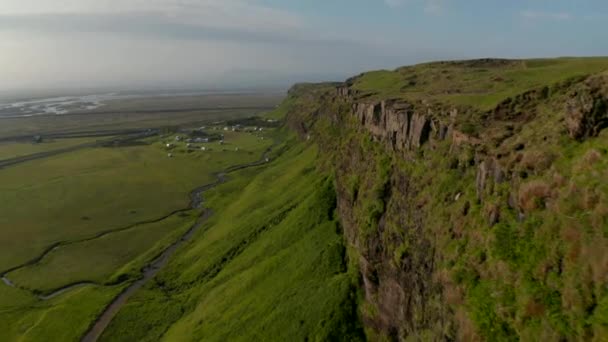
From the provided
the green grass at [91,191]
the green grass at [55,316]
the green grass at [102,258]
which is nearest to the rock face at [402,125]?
the green grass at [55,316]

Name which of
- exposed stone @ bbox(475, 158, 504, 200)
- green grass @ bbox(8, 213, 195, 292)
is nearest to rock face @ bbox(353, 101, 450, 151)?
exposed stone @ bbox(475, 158, 504, 200)

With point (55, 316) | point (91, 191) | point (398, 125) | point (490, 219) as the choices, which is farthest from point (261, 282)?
point (91, 191)

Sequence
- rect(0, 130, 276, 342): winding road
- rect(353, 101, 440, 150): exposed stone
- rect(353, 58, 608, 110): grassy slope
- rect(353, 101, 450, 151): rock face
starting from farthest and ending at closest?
1. rect(0, 130, 276, 342): winding road
2. rect(353, 58, 608, 110): grassy slope
3. rect(353, 101, 440, 150): exposed stone
4. rect(353, 101, 450, 151): rock face

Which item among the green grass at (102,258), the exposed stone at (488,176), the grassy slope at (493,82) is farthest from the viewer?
the green grass at (102,258)

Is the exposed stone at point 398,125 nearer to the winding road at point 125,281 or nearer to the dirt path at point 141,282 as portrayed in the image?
the dirt path at point 141,282

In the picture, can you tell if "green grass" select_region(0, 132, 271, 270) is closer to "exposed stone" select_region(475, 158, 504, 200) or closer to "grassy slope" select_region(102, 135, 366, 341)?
"grassy slope" select_region(102, 135, 366, 341)

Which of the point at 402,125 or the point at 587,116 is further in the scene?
the point at 402,125

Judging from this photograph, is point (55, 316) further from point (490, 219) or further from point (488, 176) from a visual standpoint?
point (488, 176)
